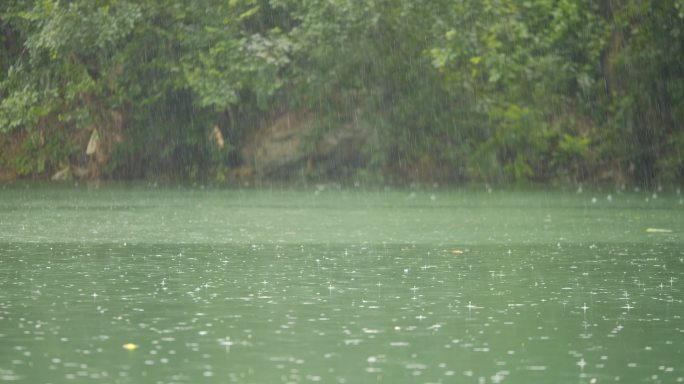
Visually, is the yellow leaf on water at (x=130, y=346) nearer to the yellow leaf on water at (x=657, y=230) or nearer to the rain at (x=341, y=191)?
the rain at (x=341, y=191)

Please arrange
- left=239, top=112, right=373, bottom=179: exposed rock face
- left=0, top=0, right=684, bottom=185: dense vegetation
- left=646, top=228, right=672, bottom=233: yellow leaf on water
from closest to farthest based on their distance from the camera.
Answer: left=646, top=228, right=672, bottom=233: yellow leaf on water
left=0, top=0, right=684, bottom=185: dense vegetation
left=239, top=112, right=373, bottom=179: exposed rock face

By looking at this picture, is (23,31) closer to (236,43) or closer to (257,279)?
(236,43)

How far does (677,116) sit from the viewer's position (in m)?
28.6

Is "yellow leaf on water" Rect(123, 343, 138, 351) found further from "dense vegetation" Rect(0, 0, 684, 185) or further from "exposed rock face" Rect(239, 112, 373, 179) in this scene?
"exposed rock face" Rect(239, 112, 373, 179)

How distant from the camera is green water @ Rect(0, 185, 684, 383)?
7.52 m

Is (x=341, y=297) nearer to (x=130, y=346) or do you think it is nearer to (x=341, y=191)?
(x=130, y=346)

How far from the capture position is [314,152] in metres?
30.7

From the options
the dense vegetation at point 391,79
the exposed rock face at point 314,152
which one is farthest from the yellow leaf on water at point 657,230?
the exposed rock face at point 314,152

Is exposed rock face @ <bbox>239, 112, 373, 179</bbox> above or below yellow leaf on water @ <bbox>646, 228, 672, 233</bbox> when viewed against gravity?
above

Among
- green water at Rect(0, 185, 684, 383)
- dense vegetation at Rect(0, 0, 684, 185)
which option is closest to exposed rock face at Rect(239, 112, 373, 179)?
dense vegetation at Rect(0, 0, 684, 185)

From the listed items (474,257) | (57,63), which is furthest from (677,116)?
(474,257)

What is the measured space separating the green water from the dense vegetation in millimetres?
9136

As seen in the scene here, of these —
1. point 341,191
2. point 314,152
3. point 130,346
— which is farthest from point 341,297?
point 314,152

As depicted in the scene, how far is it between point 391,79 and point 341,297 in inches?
779
